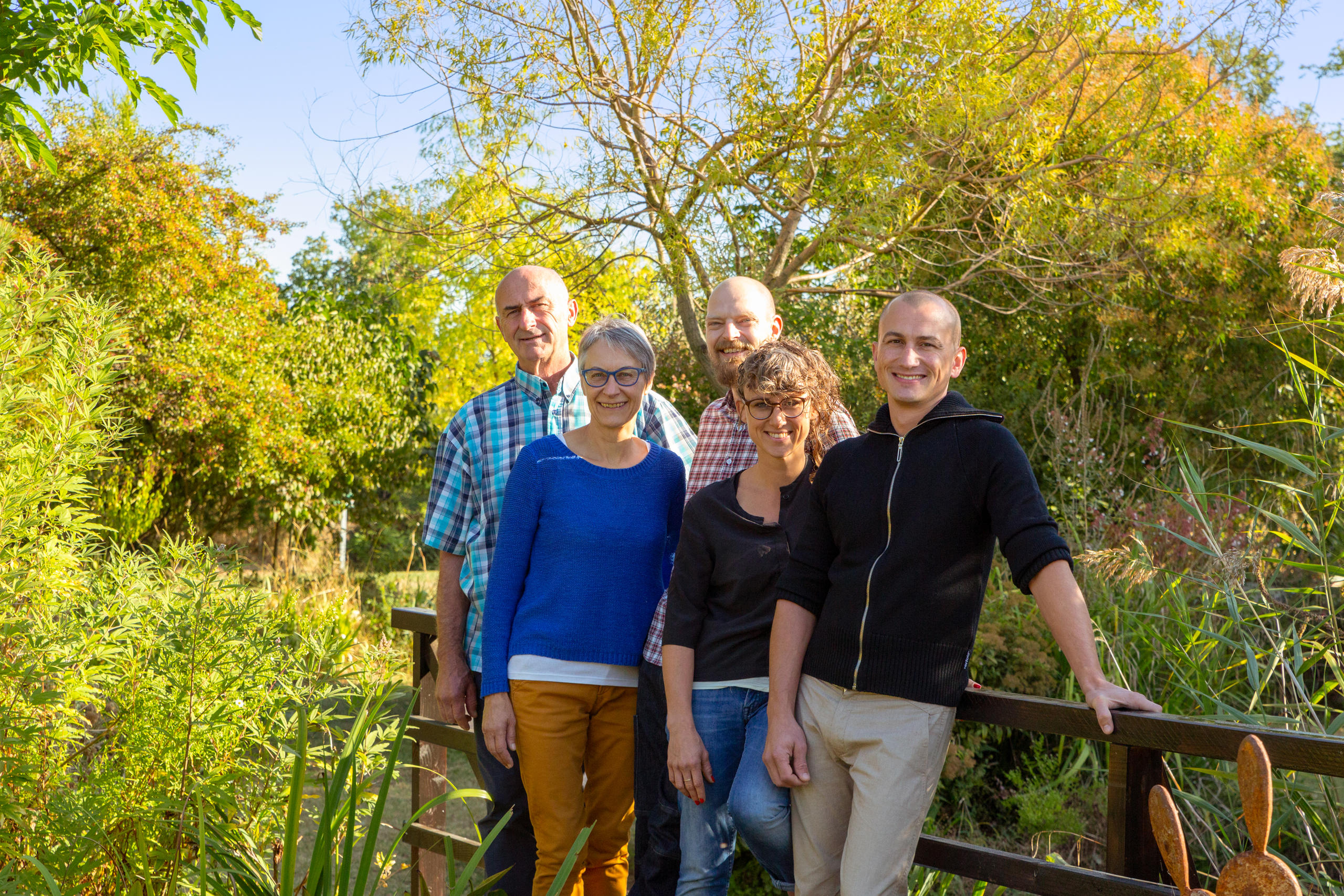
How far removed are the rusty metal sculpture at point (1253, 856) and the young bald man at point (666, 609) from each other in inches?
40.7

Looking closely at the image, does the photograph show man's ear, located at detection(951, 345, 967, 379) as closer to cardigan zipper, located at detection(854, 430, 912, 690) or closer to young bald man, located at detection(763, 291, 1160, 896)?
young bald man, located at detection(763, 291, 1160, 896)

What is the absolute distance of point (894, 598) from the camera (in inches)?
70.6

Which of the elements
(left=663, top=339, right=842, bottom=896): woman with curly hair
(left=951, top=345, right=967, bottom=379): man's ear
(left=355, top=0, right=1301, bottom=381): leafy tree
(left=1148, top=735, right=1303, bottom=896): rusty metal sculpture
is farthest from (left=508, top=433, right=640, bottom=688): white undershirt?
(left=355, top=0, right=1301, bottom=381): leafy tree

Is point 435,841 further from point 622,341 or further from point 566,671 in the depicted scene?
point 622,341

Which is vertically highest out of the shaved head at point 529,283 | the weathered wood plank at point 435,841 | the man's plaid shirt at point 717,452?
the shaved head at point 529,283

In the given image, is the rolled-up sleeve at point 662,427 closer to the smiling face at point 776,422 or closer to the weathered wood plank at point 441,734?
the smiling face at point 776,422

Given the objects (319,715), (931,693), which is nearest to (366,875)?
(319,715)

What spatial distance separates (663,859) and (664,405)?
1158mm

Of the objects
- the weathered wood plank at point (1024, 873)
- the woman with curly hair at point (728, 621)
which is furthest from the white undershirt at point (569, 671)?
the weathered wood plank at point (1024, 873)

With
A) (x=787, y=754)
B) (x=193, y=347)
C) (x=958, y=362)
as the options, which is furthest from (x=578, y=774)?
(x=193, y=347)

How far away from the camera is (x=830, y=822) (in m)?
1.89

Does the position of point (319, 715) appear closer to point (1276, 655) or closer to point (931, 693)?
point (931, 693)

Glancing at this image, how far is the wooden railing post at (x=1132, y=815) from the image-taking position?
1.71 m

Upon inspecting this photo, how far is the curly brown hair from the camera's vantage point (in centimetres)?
204
